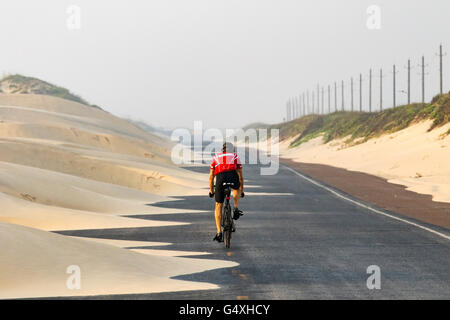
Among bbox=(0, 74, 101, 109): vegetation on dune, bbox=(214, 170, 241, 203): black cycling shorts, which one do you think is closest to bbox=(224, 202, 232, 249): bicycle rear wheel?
bbox=(214, 170, 241, 203): black cycling shorts

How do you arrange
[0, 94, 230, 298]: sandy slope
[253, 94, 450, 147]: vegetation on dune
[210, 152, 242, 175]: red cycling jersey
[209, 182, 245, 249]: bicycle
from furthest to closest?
1. [253, 94, 450, 147]: vegetation on dune
2. [210, 152, 242, 175]: red cycling jersey
3. [209, 182, 245, 249]: bicycle
4. [0, 94, 230, 298]: sandy slope

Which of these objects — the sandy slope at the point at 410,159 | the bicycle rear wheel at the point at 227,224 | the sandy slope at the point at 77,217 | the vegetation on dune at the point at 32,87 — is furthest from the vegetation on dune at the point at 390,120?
the vegetation on dune at the point at 32,87

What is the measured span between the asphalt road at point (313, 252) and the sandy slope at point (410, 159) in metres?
8.74

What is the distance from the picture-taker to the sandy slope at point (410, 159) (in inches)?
1548

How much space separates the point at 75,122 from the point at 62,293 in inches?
2950

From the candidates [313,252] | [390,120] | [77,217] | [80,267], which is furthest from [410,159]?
[80,267]

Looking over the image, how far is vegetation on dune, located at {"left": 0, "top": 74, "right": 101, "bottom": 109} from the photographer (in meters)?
160

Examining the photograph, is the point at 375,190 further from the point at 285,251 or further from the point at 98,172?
the point at 285,251

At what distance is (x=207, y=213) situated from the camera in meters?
25.1

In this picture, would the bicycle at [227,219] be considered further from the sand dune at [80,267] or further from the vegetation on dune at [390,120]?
the vegetation on dune at [390,120]

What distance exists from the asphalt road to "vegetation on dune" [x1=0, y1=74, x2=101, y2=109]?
140 m

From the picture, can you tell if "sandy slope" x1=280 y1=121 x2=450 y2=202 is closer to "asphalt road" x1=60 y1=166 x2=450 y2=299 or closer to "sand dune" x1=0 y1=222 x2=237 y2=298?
"asphalt road" x1=60 y1=166 x2=450 y2=299

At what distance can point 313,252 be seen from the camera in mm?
15703

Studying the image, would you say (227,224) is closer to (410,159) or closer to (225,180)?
(225,180)
